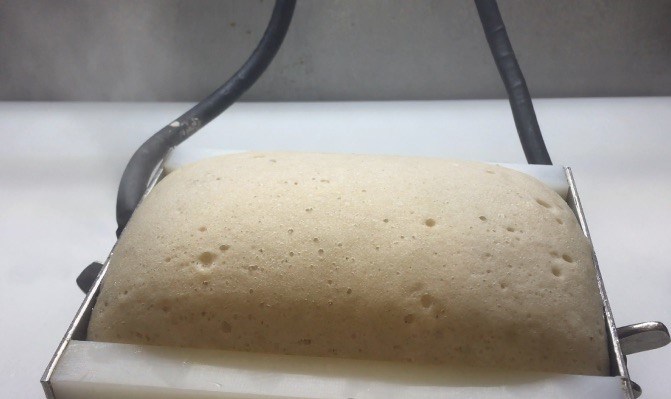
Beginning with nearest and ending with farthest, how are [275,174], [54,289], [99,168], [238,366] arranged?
[238,366] < [275,174] < [54,289] < [99,168]

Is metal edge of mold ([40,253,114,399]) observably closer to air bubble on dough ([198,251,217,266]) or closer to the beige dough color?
the beige dough color

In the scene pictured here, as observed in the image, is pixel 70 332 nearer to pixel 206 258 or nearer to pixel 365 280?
pixel 206 258

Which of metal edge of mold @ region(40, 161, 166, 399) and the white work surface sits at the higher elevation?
the white work surface

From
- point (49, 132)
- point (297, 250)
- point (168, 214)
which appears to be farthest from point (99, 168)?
point (297, 250)

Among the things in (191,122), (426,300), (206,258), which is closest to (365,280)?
(426,300)

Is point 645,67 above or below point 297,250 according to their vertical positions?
above

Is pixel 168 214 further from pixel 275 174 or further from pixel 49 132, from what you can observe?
pixel 49 132

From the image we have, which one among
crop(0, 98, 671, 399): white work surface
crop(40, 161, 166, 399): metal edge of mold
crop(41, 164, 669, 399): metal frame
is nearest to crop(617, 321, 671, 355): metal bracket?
crop(41, 164, 669, 399): metal frame

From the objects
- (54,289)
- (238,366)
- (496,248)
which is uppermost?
(54,289)
